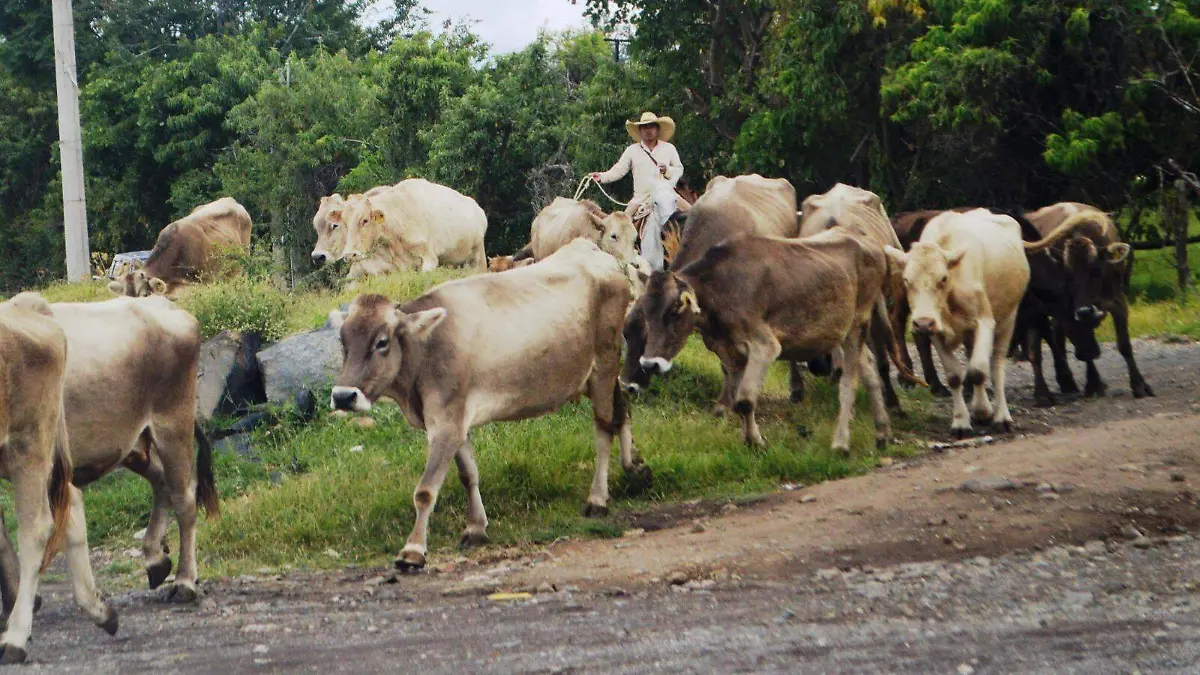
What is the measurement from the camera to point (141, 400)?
8.47 metres

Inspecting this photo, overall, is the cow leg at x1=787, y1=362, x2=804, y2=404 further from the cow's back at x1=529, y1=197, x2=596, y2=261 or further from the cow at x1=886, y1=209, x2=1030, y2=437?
the cow's back at x1=529, y1=197, x2=596, y2=261

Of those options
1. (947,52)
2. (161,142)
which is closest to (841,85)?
(947,52)

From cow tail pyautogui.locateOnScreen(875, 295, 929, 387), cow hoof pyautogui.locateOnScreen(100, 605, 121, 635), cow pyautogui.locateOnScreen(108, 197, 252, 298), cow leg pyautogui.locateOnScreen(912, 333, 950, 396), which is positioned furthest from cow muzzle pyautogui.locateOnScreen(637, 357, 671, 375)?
cow pyautogui.locateOnScreen(108, 197, 252, 298)

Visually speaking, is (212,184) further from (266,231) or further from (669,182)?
(669,182)

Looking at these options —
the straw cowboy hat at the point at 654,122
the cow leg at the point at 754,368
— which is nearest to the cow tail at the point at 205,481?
the cow leg at the point at 754,368

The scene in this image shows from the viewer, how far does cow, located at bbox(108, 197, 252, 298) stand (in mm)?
18656

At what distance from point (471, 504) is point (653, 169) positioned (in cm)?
615

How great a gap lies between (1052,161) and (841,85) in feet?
10.3

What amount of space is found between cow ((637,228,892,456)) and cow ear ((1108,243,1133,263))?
131 inches

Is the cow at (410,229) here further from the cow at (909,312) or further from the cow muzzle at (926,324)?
the cow muzzle at (926,324)

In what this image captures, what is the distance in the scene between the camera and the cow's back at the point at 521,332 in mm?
9516

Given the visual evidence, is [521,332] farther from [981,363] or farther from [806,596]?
[981,363]

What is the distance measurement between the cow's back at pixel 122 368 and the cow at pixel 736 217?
4.77 m

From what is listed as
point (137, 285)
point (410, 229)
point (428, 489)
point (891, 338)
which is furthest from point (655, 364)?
point (137, 285)
